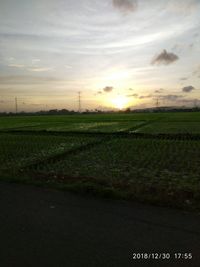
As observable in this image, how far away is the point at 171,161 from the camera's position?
40.6ft

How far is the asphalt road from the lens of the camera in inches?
173

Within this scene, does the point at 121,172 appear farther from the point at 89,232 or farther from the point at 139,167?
the point at 89,232

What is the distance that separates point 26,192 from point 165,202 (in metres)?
3.55

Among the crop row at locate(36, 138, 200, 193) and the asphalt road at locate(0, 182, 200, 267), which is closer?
the asphalt road at locate(0, 182, 200, 267)

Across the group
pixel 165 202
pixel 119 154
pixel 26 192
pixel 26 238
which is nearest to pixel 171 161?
pixel 119 154

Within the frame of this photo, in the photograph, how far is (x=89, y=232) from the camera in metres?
5.24

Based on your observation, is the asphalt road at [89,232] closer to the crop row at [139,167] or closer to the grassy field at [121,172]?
the grassy field at [121,172]

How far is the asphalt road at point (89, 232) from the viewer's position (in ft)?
14.4

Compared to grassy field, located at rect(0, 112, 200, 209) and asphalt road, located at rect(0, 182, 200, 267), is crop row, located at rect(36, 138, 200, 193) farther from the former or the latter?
asphalt road, located at rect(0, 182, 200, 267)

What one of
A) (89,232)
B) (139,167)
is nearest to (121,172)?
(139,167)

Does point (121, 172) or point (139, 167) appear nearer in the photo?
point (121, 172)

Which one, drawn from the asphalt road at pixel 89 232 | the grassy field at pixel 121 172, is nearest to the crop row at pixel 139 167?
the grassy field at pixel 121 172

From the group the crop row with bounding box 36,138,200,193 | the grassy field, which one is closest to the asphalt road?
the grassy field

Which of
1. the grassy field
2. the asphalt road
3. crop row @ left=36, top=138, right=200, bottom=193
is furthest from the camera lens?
crop row @ left=36, top=138, right=200, bottom=193
